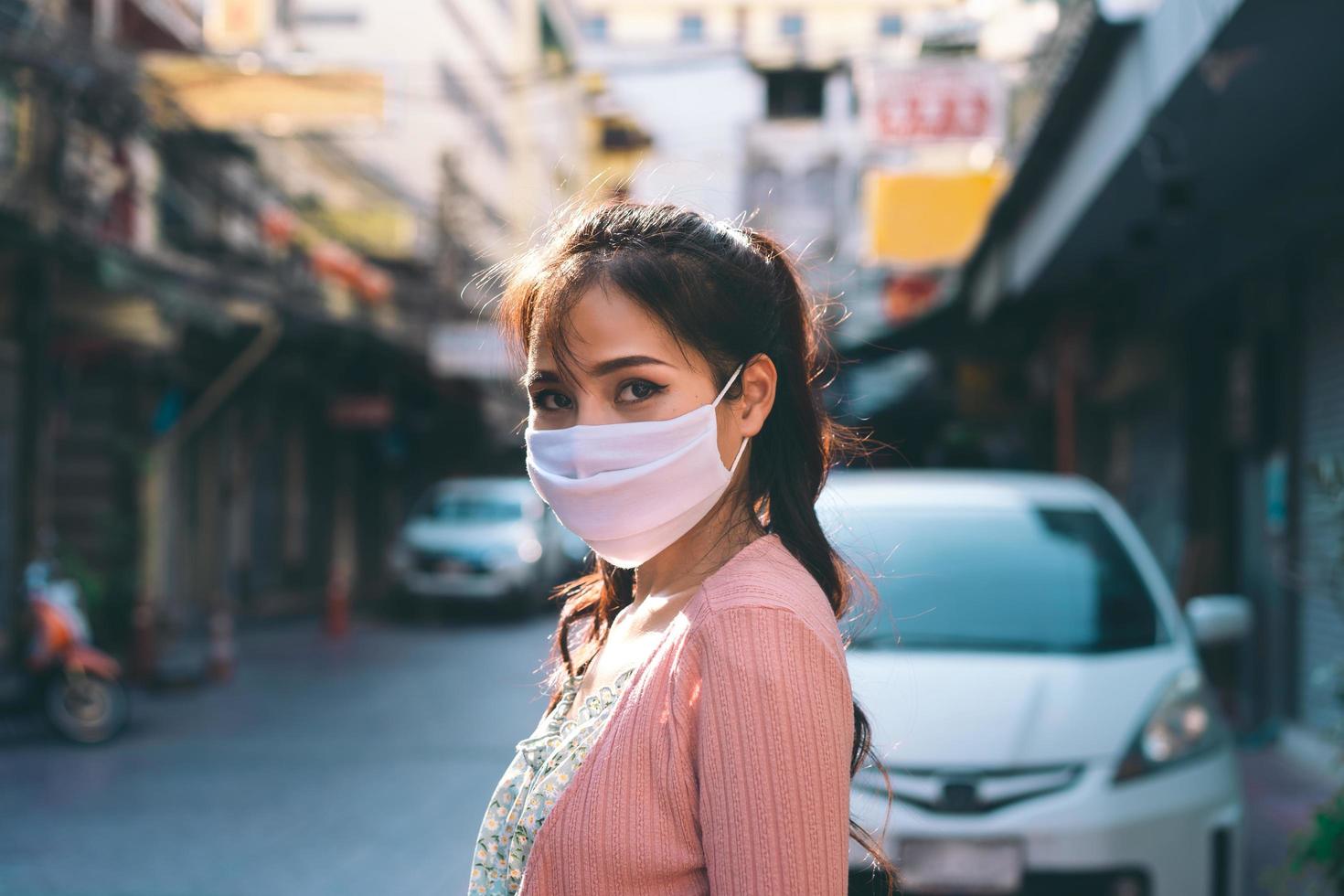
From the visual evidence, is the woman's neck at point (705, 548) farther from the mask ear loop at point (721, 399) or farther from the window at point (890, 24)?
the window at point (890, 24)

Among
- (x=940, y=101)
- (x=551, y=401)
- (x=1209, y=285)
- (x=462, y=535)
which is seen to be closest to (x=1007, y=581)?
(x=551, y=401)

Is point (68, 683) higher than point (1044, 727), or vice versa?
point (1044, 727)

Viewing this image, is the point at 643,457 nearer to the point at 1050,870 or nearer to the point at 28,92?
the point at 1050,870

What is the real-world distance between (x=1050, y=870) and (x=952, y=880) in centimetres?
28

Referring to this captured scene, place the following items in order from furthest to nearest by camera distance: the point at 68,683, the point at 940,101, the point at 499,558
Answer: the point at 499,558, the point at 940,101, the point at 68,683

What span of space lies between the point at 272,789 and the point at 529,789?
654cm

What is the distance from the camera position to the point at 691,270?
157 centimetres

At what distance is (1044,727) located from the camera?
412 cm

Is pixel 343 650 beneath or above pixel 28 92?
beneath

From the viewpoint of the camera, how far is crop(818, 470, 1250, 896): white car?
3.97 metres

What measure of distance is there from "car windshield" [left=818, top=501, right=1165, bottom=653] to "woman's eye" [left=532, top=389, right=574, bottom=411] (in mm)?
2888

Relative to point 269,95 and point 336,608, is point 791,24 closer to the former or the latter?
point 336,608

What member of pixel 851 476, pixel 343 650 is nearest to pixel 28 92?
pixel 343 650

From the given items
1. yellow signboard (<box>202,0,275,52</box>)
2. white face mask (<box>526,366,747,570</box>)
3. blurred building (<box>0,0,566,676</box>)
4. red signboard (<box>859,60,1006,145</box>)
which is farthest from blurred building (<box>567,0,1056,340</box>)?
yellow signboard (<box>202,0,275,52</box>)
